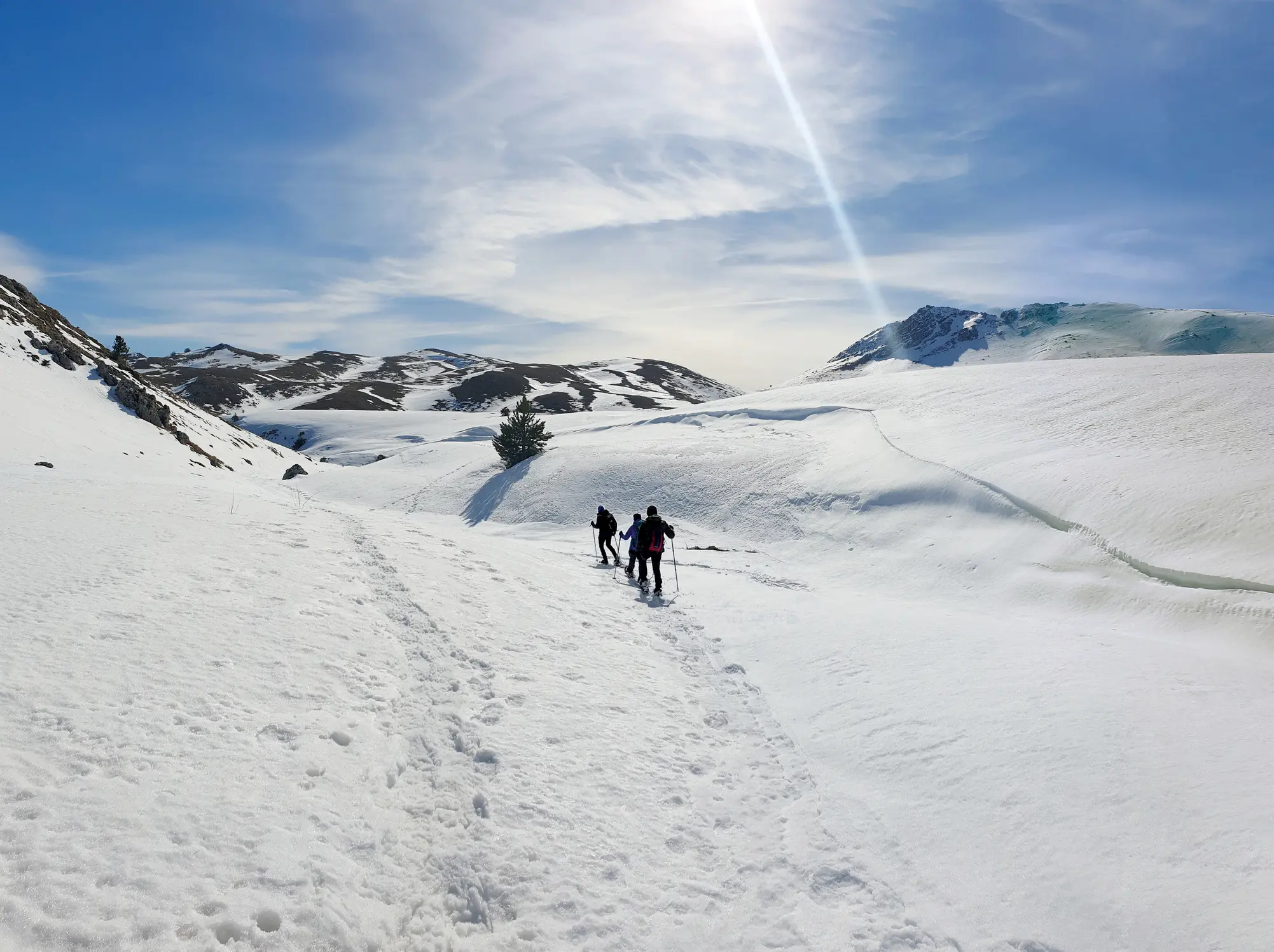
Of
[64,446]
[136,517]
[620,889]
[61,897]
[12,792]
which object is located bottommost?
[620,889]

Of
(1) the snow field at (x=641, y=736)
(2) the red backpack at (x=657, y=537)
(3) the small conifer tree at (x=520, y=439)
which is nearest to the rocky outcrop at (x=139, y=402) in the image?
(3) the small conifer tree at (x=520, y=439)

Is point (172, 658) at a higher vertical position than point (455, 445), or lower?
lower

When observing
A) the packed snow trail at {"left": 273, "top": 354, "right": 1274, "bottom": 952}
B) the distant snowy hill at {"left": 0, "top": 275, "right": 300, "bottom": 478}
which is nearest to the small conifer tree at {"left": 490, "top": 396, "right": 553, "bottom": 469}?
the packed snow trail at {"left": 273, "top": 354, "right": 1274, "bottom": 952}

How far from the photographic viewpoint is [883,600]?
13938 mm

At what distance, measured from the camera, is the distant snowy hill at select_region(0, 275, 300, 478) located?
97.5 feet

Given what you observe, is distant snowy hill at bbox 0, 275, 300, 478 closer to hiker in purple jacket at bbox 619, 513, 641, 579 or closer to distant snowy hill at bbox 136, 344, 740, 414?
hiker in purple jacket at bbox 619, 513, 641, 579

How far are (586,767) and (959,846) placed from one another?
361 centimetres

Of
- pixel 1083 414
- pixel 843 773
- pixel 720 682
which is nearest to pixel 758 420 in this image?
pixel 1083 414

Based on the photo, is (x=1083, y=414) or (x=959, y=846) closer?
(x=959, y=846)

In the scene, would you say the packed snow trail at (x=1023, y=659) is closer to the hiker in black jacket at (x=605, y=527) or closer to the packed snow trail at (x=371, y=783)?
the packed snow trail at (x=371, y=783)

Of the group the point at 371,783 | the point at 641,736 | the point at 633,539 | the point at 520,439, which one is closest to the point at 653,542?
the point at 633,539

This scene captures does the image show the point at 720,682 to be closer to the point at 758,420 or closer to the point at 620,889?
the point at 620,889

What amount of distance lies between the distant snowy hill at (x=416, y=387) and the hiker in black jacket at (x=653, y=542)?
9929 cm

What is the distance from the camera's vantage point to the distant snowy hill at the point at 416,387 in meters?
129
